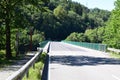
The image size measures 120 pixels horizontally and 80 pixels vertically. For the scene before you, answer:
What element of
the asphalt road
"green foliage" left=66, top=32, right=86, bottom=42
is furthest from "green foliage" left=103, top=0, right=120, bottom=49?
"green foliage" left=66, top=32, right=86, bottom=42

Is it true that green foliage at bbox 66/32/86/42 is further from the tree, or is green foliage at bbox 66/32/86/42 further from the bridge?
the tree

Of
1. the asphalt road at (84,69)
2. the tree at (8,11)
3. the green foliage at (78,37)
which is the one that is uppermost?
the tree at (8,11)

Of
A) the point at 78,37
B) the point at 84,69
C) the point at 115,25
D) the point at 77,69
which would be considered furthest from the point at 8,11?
the point at 78,37

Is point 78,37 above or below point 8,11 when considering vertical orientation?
below

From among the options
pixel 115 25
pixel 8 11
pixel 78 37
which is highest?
pixel 8 11

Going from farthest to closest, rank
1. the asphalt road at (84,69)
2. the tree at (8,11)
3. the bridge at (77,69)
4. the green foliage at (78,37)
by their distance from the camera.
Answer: the green foliage at (78,37) → the tree at (8,11) → the asphalt road at (84,69) → the bridge at (77,69)

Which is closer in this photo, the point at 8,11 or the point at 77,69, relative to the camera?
the point at 77,69

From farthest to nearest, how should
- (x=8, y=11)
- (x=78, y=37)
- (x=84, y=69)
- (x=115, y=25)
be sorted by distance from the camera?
1. (x=78, y=37)
2. (x=115, y=25)
3. (x=8, y=11)
4. (x=84, y=69)

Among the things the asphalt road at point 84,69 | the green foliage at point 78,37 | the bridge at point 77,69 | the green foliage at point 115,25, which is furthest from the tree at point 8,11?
the green foliage at point 78,37

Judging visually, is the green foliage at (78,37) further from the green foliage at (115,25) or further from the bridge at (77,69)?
the bridge at (77,69)

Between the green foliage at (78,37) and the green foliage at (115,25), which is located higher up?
the green foliage at (115,25)

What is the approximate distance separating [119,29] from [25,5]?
142 feet

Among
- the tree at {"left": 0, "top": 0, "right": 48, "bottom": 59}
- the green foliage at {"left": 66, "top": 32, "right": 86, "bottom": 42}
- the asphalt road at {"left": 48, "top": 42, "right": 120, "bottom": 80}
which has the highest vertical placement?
the tree at {"left": 0, "top": 0, "right": 48, "bottom": 59}

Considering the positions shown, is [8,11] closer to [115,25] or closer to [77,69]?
[77,69]
